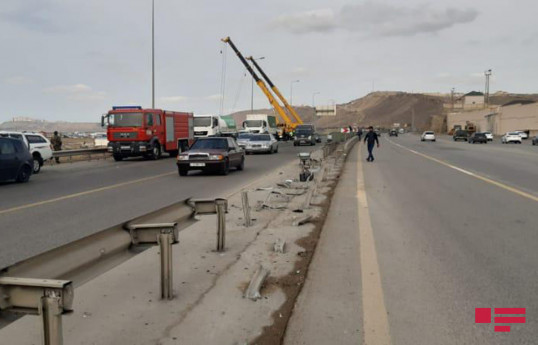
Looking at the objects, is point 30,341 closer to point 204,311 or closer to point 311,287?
point 204,311

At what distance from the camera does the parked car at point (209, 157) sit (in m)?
19.3

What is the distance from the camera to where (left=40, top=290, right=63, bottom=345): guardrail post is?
297cm

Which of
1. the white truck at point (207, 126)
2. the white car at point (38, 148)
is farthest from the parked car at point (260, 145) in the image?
the white car at point (38, 148)

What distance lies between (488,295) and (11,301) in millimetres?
4146

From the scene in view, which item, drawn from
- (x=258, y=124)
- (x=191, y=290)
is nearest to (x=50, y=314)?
(x=191, y=290)

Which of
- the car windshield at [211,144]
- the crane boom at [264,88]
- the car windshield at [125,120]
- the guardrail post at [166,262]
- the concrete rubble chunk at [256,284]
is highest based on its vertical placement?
the crane boom at [264,88]

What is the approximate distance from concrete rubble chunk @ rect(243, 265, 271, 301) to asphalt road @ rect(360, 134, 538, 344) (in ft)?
4.01

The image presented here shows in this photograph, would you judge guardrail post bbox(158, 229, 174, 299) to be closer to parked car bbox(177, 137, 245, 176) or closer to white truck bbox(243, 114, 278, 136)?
parked car bbox(177, 137, 245, 176)

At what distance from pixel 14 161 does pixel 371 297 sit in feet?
49.3

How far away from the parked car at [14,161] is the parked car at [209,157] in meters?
5.01

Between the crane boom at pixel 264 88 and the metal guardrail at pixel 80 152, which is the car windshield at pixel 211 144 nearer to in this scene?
the metal guardrail at pixel 80 152

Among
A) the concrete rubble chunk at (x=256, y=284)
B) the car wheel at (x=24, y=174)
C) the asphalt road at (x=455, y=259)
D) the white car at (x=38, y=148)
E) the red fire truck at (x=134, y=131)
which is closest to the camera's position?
the asphalt road at (x=455, y=259)

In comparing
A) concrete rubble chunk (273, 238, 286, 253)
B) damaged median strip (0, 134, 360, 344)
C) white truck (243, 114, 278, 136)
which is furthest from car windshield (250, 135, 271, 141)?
concrete rubble chunk (273, 238, 286, 253)

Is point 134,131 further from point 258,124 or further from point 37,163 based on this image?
point 258,124
